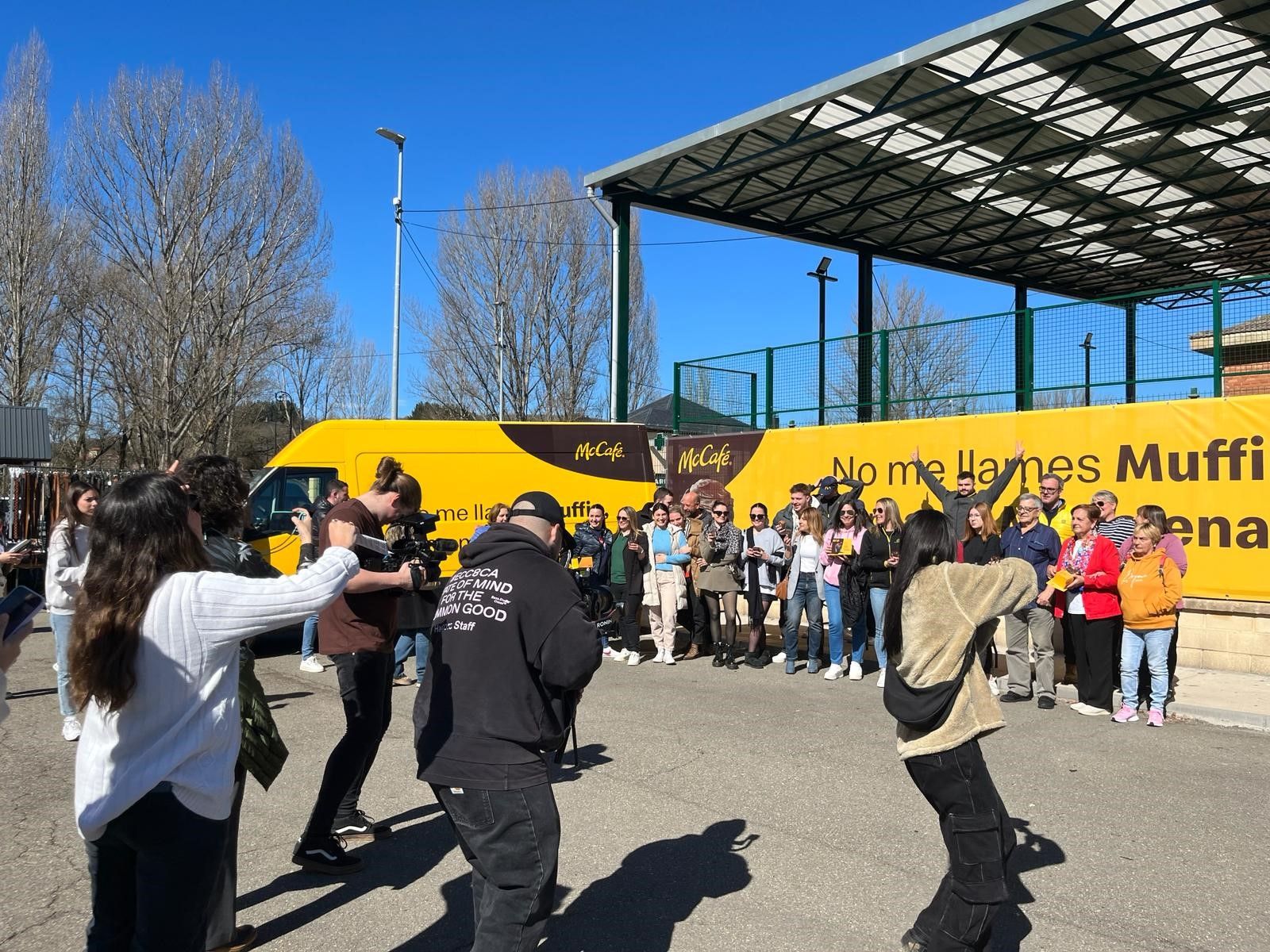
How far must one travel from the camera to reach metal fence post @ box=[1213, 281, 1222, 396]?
34.6 ft

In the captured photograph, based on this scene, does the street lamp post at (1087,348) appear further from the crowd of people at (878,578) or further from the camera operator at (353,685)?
the camera operator at (353,685)

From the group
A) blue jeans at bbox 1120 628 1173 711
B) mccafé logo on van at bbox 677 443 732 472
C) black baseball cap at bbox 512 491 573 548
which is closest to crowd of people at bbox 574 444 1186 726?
blue jeans at bbox 1120 628 1173 711

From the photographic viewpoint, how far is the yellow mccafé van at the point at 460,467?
12.8m

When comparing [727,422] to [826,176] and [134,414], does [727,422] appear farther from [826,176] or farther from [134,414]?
[134,414]

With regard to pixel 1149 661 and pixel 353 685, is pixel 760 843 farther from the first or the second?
pixel 1149 661

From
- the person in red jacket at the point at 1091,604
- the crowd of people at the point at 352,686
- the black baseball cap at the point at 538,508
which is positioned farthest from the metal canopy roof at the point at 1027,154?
the black baseball cap at the point at 538,508

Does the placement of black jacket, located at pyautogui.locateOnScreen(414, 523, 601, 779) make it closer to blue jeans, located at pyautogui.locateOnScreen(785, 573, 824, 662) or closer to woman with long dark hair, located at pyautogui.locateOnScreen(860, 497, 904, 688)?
woman with long dark hair, located at pyautogui.locateOnScreen(860, 497, 904, 688)

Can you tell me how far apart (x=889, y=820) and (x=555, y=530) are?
124 inches

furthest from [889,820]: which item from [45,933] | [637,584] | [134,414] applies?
[134,414]

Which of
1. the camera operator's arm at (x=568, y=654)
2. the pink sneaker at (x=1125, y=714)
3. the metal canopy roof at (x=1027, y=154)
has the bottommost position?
the pink sneaker at (x=1125, y=714)

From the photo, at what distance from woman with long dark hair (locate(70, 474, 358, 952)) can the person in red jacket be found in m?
7.32

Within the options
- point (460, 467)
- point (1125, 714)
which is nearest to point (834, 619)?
point (1125, 714)

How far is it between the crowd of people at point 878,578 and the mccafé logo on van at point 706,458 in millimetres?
2088

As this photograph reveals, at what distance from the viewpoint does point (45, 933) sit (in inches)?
160
